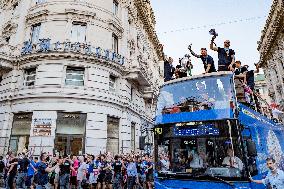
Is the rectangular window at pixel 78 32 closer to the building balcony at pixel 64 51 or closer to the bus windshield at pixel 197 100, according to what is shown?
the building balcony at pixel 64 51

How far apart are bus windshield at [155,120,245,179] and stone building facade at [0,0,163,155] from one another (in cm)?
1094

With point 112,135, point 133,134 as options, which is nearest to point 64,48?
point 112,135

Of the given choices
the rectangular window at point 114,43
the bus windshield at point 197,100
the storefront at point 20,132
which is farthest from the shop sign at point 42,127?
the bus windshield at point 197,100

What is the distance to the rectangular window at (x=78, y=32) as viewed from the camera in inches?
772

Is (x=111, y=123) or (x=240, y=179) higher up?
(x=111, y=123)

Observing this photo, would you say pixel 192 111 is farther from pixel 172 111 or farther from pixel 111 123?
pixel 111 123

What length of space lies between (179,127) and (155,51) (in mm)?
32511

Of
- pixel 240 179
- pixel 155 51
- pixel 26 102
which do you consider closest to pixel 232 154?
pixel 240 179

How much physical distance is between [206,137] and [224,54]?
146 inches

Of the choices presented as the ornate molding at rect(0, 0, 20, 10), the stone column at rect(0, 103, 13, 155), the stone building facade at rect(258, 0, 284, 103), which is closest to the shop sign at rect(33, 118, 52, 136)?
the stone column at rect(0, 103, 13, 155)

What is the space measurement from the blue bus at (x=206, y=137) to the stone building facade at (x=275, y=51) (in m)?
29.0

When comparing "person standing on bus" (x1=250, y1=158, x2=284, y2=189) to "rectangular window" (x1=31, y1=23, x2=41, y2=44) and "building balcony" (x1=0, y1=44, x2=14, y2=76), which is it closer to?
"building balcony" (x1=0, y1=44, x2=14, y2=76)

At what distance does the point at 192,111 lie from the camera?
709 cm

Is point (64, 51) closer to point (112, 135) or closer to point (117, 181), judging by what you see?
point (112, 135)
